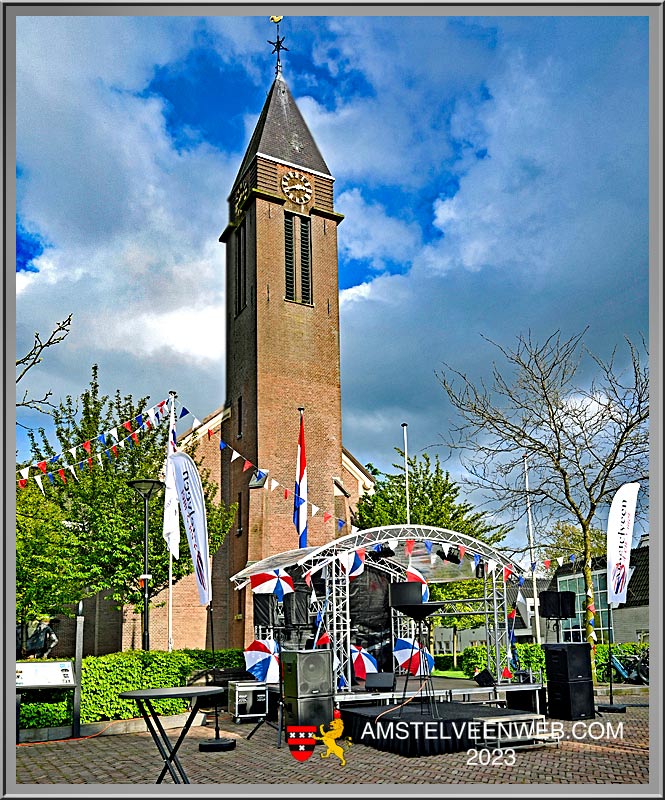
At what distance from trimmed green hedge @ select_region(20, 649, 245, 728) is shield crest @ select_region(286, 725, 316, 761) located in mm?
3636

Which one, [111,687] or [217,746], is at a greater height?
[111,687]

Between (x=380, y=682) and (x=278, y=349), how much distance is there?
14.6 metres

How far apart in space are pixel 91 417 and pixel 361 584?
8.26 metres

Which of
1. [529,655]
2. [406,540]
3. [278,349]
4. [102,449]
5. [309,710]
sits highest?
[278,349]

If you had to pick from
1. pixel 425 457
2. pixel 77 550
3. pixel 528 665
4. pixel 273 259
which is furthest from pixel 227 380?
pixel 528 665

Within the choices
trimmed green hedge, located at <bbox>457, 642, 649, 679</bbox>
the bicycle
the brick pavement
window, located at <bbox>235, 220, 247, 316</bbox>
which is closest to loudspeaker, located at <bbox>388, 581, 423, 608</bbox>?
the brick pavement

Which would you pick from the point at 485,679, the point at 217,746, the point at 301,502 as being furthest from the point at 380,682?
the point at 301,502

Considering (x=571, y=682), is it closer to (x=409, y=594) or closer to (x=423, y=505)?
(x=409, y=594)

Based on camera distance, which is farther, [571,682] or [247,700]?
[247,700]

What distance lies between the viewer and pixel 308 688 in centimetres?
1146

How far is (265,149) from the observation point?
2816cm

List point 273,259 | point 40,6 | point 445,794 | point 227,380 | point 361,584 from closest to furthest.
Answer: point 445,794, point 40,6, point 361,584, point 273,259, point 227,380

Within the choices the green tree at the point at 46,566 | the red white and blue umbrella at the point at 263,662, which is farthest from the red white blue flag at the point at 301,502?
the red white and blue umbrella at the point at 263,662

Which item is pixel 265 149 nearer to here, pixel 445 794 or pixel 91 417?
pixel 91 417
